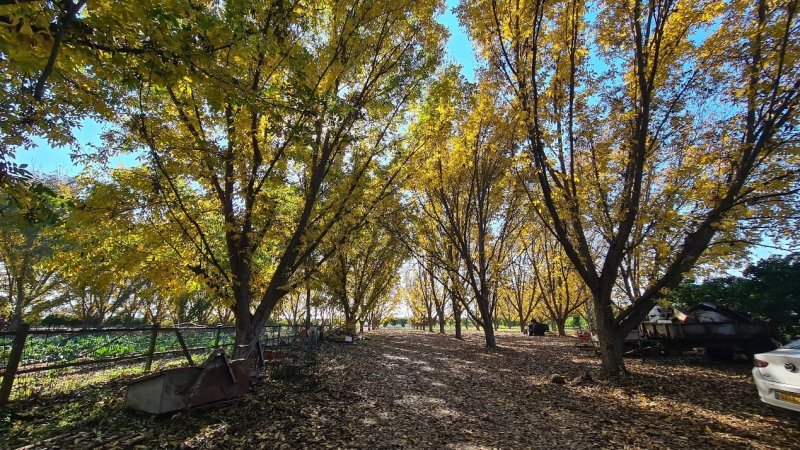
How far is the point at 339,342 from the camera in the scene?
20281 mm

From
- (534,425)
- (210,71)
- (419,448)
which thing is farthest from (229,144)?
(534,425)

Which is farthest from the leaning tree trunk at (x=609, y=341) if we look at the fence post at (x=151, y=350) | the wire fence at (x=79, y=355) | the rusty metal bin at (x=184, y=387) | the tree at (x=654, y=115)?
the fence post at (x=151, y=350)

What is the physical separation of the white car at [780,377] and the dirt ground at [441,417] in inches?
16.6

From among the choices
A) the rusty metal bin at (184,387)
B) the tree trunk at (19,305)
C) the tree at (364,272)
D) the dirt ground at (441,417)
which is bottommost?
the dirt ground at (441,417)

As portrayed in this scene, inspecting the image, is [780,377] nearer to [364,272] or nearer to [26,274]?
[364,272]

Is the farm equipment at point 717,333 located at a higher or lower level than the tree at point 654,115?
lower

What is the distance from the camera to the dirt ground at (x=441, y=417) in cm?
502

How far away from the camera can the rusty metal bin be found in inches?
217

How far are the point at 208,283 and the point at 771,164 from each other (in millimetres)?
13326

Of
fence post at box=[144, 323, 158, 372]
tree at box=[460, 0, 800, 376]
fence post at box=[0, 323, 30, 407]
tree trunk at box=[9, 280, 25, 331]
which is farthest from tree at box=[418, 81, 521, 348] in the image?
tree trunk at box=[9, 280, 25, 331]

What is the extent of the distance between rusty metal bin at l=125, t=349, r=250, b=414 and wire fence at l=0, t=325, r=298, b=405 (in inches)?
68.9

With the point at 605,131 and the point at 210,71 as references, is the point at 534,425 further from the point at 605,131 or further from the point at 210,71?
the point at 605,131

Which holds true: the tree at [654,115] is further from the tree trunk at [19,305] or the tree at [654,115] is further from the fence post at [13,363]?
the tree trunk at [19,305]

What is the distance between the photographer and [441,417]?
20.5 ft
